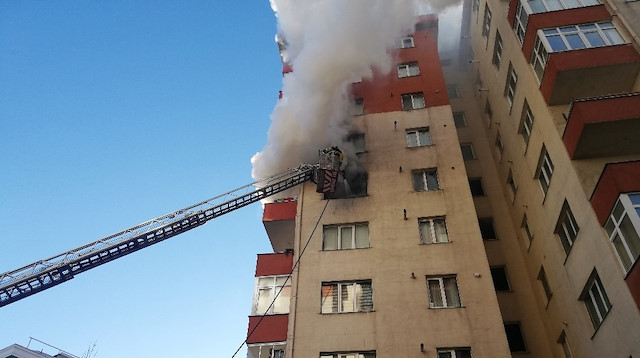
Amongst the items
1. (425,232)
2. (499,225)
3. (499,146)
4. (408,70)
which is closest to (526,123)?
(499,146)

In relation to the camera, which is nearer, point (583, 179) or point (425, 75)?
point (583, 179)

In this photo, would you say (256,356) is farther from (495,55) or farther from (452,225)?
(495,55)

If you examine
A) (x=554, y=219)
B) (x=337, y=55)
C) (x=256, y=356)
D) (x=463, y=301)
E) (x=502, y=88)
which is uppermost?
(x=337, y=55)

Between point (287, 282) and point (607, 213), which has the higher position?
point (287, 282)

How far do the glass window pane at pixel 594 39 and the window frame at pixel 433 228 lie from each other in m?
7.63

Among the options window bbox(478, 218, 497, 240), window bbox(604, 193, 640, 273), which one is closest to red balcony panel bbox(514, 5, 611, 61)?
window bbox(604, 193, 640, 273)

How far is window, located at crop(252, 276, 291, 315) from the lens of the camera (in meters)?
16.5

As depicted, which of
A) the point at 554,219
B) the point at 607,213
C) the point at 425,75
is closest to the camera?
the point at 607,213

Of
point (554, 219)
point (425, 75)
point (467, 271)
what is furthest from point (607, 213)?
point (425, 75)

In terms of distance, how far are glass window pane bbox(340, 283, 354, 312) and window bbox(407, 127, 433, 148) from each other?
7632 mm

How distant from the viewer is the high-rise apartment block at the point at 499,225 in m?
12.5

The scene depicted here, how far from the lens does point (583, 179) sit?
1284 centimetres

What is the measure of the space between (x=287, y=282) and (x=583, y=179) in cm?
1029

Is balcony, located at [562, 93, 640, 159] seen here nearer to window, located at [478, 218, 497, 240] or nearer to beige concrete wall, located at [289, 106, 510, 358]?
beige concrete wall, located at [289, 106, 510, 358]
